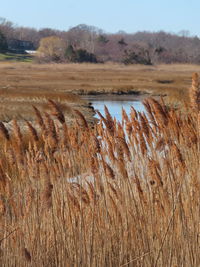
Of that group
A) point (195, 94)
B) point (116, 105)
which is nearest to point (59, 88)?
point (116, 105)

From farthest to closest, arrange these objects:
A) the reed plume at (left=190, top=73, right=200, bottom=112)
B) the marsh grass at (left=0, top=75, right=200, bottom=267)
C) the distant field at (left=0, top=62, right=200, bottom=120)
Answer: the distant field at (left=0, top=62, right=200, bottom=120)
the reed plume at (left=190, top=73, right=200, bottom=112)
the marsh grass at (left=0, top=75, right=200, bottom=267)

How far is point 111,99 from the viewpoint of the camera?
3662cm

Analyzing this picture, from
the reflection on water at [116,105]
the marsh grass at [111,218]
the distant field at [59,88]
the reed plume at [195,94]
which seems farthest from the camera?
the reflection on water at [116,105]

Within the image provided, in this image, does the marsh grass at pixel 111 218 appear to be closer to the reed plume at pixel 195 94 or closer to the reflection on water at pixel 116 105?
the reed plume at pixel 195 94

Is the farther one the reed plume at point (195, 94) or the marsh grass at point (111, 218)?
the reed plume at point (195, 94)

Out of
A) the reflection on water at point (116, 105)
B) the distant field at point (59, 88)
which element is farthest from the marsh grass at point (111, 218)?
the reflection on water at point (116, 105)

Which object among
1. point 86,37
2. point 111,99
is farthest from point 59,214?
point 86,37

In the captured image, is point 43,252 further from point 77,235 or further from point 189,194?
point 189,194

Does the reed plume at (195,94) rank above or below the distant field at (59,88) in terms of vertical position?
above

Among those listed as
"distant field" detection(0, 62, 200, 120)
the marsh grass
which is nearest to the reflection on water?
"distant field" detection(0, 62, 200, 120)

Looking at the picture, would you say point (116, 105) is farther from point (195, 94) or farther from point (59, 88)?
point (195, 94)

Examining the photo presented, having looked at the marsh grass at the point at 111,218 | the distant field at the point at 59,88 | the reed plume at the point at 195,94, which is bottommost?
the distant field at the point at 59,88

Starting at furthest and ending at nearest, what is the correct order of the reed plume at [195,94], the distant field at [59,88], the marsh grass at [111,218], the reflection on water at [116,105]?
1. the reflection on water at [116,105]
2. the distant field at [59,88]
3. the reed plume at [195,94]
4. the marsh grass at [111,218]

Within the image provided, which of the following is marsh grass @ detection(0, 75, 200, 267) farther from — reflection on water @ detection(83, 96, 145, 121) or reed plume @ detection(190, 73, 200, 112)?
reflection on water @ detection(83, 96, 145, 121)
